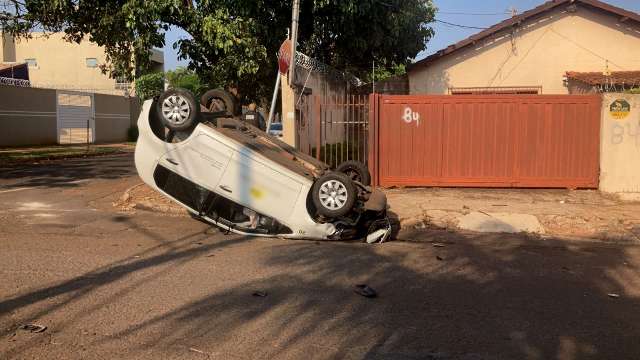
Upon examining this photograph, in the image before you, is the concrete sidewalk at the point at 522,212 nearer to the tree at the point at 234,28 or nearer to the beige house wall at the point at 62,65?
the tree at the point at 234,28

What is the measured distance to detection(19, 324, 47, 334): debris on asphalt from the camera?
4645 mm

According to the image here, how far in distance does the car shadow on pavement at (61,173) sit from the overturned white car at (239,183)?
660 cm

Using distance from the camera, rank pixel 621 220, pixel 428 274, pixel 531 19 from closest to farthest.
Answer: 1. pixel 428 274
2. pixel 621 220
3. pixel 531 19

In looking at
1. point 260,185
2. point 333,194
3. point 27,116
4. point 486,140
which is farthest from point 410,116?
point 27,116

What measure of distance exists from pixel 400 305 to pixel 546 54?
42.3ft

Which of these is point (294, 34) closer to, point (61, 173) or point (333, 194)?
point (333, 194)

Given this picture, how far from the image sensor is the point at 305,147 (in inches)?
543

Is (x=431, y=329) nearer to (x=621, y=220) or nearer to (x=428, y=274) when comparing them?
(x=428, y=274)

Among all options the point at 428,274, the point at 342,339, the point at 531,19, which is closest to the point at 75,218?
the point at 428,274

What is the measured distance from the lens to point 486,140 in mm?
12375

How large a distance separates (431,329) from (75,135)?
31.8 m

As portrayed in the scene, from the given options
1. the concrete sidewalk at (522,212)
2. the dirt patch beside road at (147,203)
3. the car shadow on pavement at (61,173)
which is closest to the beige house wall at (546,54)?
the concrete sidewalk at (522,212)

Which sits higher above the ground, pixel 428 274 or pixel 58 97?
pixel 58 97

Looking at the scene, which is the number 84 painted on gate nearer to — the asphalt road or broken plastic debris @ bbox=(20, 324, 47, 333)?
the asphalt road
